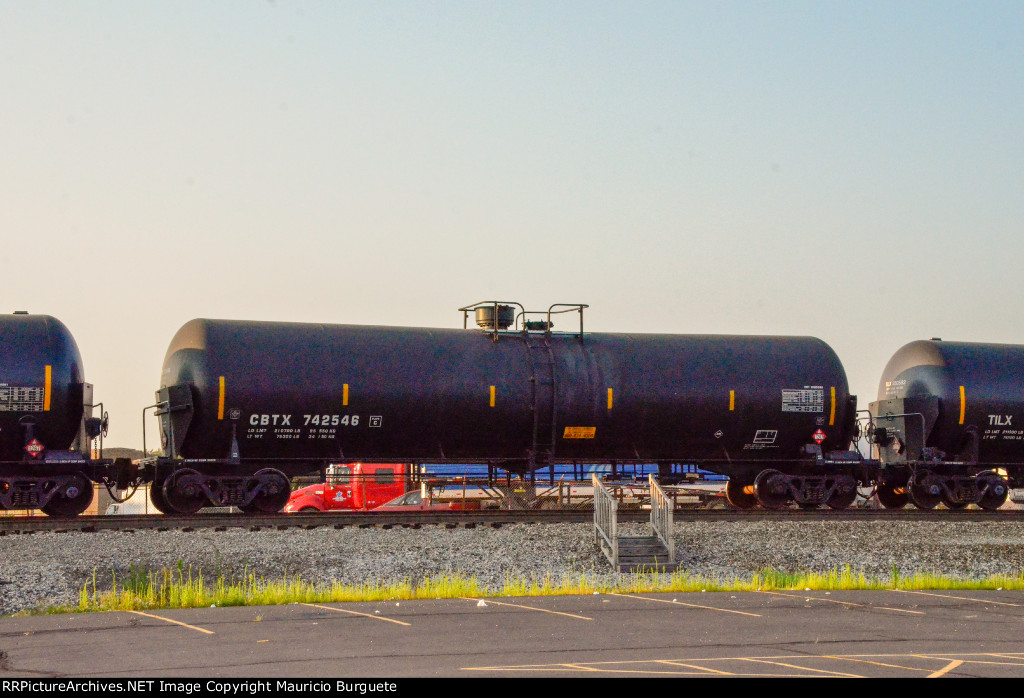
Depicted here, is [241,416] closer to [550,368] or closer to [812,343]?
[550,368]

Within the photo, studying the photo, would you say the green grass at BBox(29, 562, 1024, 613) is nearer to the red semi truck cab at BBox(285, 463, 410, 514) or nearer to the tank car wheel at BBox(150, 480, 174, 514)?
Answer: the tank car wheel at BBox(150, 480, 174, 514)

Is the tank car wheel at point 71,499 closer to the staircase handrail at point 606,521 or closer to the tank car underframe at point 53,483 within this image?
the tank car underframe at point 53,483

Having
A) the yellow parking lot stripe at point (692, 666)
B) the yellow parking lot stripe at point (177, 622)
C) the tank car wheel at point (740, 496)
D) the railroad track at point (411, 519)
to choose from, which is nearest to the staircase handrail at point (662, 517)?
the railroad track at point (411, 519)

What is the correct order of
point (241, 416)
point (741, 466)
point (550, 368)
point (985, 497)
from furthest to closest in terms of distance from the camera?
point (985, 497), point (741, 466), point (550, 368), point (241, 416)

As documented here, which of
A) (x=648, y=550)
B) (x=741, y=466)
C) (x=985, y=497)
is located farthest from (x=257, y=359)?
(x=985, y=497)

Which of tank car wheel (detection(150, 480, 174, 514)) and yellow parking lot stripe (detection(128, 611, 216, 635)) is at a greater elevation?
tank car wheel (detection(150, 480, 174, 514))

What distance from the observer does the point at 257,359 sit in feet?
64.6

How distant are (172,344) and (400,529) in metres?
5.89

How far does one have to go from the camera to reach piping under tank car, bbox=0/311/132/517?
19.1 meters

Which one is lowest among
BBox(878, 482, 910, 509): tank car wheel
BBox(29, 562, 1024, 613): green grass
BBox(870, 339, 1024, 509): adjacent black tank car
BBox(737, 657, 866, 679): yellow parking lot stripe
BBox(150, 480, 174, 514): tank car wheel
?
BBox(29, 562, 1024, 613): green grass

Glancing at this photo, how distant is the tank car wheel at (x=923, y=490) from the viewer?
23.3 metres

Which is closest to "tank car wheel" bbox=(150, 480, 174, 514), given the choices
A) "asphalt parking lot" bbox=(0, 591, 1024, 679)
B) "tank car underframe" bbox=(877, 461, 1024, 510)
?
"asphalt parking lot" bbox=(0, 591, 1024, 679)

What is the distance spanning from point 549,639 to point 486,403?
33.8ft

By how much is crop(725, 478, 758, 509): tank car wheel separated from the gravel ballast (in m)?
4.04
